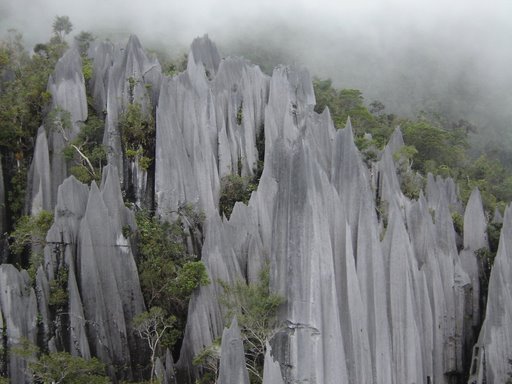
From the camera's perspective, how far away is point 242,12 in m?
65.2

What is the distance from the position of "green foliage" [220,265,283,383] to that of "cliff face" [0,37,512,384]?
39cm

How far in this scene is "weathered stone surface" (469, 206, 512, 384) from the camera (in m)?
19.1

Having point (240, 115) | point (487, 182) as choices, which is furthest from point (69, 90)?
point (487, 182)

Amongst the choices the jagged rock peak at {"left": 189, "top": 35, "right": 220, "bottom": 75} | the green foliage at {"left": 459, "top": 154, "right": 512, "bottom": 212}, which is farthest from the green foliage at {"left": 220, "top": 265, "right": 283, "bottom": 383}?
the jagged rock peak at {"left": 189, "top": 35, "right": 220, "bottom": 75}

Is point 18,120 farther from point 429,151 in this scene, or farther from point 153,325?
point 429,151

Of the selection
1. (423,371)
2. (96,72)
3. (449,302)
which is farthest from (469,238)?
(96,72)

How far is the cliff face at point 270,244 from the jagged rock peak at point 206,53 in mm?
2641

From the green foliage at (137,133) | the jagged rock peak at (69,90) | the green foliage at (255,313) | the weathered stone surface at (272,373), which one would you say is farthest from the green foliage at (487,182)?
the weathered stone surface at (272,373)

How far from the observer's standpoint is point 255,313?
14.2 meters

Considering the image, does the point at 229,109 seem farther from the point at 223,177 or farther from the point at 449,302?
the point at 449,302

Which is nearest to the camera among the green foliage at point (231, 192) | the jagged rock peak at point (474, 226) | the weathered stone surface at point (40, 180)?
the weathered stone surface at point (40, 180)

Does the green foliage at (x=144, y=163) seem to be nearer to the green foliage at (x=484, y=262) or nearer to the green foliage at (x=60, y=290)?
the green foliage at (x=60, y=290)

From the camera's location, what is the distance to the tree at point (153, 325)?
16.9m

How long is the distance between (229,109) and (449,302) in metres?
13.3
